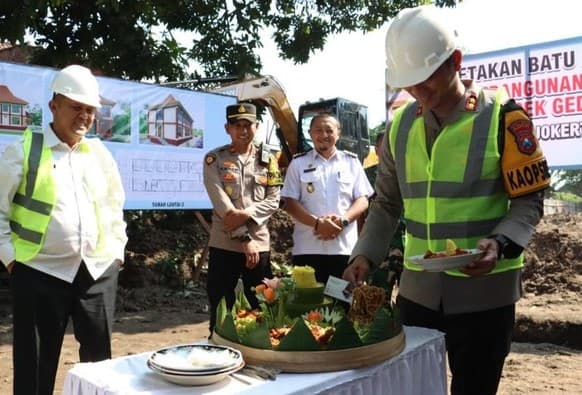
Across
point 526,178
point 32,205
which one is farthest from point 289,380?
point 32,205

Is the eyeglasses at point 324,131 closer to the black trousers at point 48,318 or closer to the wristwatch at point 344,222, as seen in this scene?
the wristwatch at point 344,222

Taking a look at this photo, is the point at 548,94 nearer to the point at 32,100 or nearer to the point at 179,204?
the point at 179,204

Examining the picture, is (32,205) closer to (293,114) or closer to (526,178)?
(526,178)

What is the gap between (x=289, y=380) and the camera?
5.13 feet

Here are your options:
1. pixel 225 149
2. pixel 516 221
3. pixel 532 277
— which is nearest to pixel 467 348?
pixel 516 221

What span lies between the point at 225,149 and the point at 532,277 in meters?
5.01

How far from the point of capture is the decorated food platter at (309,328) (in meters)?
1.64

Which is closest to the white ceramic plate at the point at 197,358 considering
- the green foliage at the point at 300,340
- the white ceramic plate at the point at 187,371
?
the white ceramic plate at the point at 187,371

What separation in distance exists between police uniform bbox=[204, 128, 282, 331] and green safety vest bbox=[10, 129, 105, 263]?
1.41 m

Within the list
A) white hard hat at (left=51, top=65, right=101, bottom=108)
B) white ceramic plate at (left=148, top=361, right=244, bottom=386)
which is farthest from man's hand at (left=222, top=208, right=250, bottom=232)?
white ceramic plate at (left=148, top=361, right=244, bottom=386)

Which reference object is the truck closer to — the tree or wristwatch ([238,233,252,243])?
the tree

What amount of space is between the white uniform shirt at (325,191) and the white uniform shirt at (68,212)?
151 centimetres

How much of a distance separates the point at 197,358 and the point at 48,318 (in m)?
1.46

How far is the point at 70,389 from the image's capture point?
1.66m
